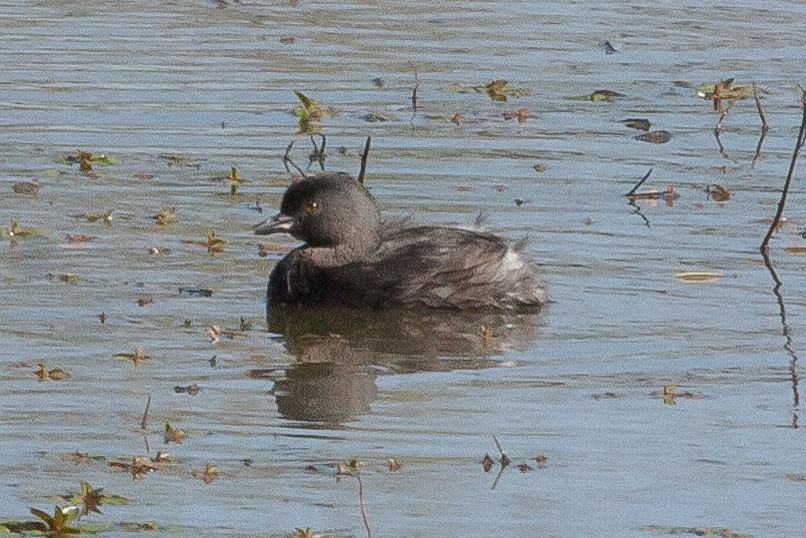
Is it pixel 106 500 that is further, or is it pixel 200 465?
pixel 200 465

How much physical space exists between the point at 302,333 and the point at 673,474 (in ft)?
10.7

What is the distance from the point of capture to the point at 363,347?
11102 millimetres

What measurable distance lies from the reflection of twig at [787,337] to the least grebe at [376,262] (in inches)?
48.5

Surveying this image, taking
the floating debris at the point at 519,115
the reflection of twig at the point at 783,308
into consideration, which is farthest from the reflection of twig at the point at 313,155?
the reflection of twig at the point at 783,308

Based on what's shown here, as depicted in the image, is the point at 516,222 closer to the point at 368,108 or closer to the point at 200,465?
the point at 368,108

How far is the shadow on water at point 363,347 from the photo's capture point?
390 inches

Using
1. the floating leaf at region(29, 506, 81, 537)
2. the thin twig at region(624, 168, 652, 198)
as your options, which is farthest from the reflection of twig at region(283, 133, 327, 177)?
the floating leaf at region(29, 506, 81, 537)

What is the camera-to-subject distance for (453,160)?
14.8 m

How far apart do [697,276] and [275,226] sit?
2282 mm

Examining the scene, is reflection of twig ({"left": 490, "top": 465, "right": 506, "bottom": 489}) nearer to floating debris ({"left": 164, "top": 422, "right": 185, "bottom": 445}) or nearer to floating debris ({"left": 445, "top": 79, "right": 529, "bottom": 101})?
floating debris ({"left": 164, "top": 422, "right": 185, "bottom": 445})

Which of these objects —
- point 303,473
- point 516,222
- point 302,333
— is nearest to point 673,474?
point 303,473

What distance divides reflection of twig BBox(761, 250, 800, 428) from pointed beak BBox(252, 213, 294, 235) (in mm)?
2611

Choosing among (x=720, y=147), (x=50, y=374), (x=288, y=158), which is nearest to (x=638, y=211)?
(x=720, y=147)

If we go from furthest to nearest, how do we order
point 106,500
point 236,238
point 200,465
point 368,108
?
1. point 368,108
2. point 236,238
3. point 200,465
4. point 106,500
